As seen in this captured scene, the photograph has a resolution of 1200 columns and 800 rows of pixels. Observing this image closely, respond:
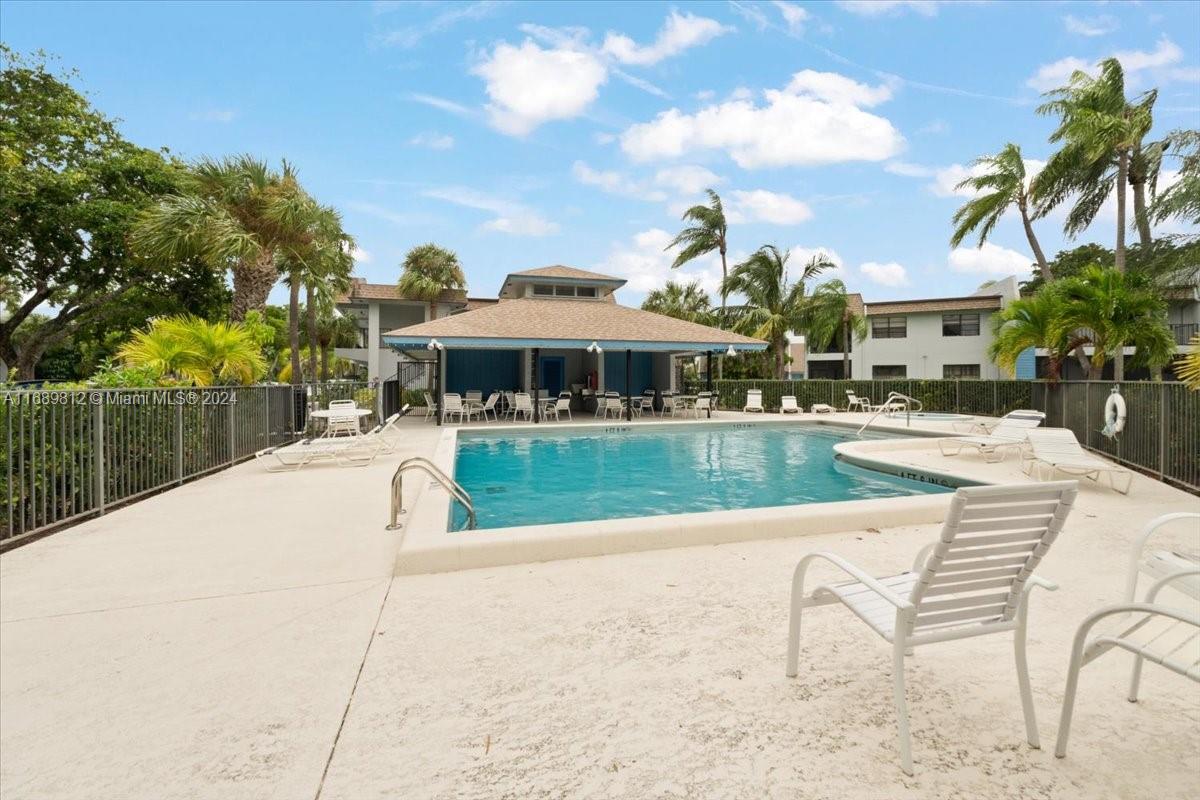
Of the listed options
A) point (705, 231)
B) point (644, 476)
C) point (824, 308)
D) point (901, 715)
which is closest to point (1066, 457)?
point (644, 476)

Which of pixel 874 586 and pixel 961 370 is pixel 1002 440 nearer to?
pixel 874 586

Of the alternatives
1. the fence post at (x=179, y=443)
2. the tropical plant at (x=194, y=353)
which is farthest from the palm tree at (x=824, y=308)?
the fence post at (x=179, y=443)

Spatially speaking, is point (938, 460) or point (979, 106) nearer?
point (938, 460)

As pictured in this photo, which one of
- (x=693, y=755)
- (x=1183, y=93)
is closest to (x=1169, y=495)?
(x=693, y=755)

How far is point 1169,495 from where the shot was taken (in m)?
7.44

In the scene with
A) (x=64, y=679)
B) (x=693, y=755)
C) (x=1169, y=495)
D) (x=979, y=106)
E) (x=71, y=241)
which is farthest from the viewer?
(x=71, y=241)

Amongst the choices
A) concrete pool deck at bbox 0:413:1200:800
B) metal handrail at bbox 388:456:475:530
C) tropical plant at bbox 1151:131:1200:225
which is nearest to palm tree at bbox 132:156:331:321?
metal handrail at bbox 388:456:475:530

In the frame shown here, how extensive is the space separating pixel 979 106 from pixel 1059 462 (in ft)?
44.2

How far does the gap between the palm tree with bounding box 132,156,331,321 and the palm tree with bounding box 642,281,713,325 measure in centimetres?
2514

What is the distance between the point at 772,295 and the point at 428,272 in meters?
18.9

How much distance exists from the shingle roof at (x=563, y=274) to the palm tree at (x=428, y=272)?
7.15 m

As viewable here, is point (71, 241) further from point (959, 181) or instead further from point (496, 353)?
point (959, 181)

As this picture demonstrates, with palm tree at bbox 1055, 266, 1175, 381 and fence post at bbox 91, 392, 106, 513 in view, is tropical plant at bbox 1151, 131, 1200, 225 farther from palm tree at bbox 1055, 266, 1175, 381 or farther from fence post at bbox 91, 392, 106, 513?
fence post at bbox 91, 392, 106, 513

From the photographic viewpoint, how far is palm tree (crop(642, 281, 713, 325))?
38.4 metres
